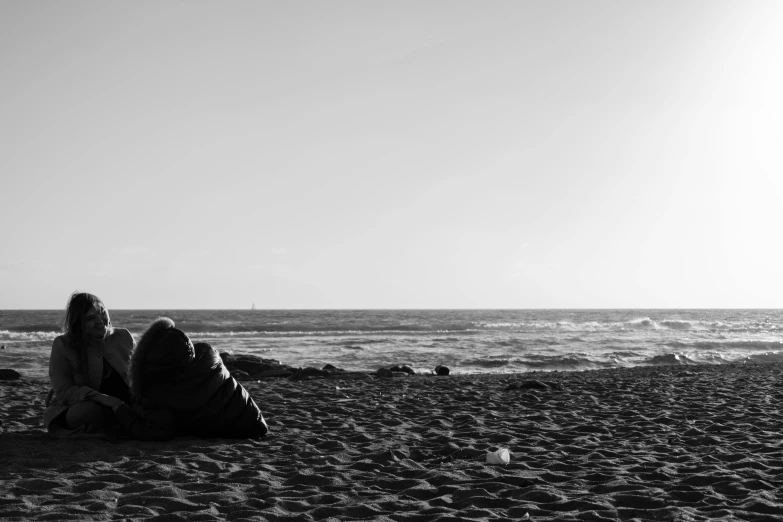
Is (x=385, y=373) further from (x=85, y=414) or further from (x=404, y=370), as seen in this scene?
(x=85, y=414)

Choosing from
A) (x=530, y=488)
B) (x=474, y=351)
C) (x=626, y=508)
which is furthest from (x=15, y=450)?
(x=474, y=351)

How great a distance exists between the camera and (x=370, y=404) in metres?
8.34

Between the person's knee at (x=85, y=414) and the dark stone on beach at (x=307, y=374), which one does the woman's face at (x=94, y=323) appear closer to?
the person's knee at (x=85, y=414)

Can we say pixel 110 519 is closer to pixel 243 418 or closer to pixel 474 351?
pixel 243 418

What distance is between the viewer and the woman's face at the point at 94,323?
536 cm

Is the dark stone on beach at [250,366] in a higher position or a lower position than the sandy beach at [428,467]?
lower

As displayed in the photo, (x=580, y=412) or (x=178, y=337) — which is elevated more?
(x=178, y=337)

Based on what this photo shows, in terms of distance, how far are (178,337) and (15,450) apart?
5.18ft

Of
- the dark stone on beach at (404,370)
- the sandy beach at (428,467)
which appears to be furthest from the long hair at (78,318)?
the dark stone on beach at (404,370)

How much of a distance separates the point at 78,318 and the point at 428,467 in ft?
10.8

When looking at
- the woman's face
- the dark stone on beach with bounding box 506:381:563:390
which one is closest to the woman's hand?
the woman's face

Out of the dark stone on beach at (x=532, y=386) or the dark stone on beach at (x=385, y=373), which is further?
the dark stone on beach at (x=385, y=373)

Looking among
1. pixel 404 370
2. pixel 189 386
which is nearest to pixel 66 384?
pixel 189 386

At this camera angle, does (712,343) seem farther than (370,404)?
Yes
